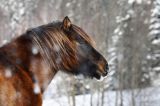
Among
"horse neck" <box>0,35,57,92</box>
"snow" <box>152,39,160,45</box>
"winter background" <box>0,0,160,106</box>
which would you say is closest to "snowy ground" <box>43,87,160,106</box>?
"winter background" <box>0,0,160,106</box>

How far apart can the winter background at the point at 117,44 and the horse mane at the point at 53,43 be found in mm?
10482

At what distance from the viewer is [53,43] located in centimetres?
419

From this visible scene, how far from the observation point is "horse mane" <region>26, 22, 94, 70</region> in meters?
4.18

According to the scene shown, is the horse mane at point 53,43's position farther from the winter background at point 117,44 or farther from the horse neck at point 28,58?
the winter background at point 117,44

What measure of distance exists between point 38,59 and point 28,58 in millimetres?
82

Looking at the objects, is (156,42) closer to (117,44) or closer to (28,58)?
(117,44)

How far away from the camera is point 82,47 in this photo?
14.6 feet

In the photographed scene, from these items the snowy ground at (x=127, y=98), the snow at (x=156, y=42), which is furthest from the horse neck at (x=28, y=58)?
the snow at (x=156, y=42)

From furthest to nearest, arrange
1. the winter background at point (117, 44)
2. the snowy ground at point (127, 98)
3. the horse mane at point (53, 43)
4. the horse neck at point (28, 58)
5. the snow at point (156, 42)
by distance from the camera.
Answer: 1. the snow at point (156, 42)
2. the winter background at point (117, 44)
3. the snowy ground at point (127, 98)
4. the horse mane at point (53, 43)
5. the horse neck at point (28, 58)

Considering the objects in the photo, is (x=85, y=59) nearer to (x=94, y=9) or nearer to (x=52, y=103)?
(x=52, y=103)

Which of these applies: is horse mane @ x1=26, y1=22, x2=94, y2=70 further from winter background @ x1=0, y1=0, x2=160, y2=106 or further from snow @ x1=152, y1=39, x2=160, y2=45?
snow @ x1=152, y1=39, x2=160, y2=45

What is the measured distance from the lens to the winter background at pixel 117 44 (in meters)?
16.0

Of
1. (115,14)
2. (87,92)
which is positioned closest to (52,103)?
(87,92)

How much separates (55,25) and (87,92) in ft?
39.8
